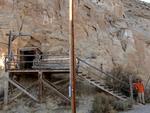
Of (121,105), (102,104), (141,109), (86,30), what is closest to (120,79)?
(121,105)

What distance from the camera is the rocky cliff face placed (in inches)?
1193

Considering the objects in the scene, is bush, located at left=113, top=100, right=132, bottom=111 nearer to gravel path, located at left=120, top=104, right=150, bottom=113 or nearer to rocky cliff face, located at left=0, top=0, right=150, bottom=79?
gravel path, located at left=120, top=104, right=150, bottom=113

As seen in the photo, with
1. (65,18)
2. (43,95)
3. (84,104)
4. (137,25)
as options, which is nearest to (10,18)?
(65,18)

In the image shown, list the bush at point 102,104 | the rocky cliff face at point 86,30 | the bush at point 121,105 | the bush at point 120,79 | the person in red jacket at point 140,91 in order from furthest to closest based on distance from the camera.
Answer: the rocky cliff face at point 86,30
the bush at point 120,79
the person in red jacket at point 140,91
the bush at point 121,105
the bush at point 102,104

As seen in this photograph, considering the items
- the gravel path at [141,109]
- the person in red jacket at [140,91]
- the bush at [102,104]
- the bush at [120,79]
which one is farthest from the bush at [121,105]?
the bush at [120,79]

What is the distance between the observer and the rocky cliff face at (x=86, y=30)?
30312 millimetres

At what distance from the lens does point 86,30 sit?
1300 inches

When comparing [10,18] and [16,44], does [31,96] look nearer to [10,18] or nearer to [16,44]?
[16,44]

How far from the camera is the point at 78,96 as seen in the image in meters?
26.5

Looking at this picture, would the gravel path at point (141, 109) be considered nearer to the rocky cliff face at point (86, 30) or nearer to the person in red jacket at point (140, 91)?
the person in red jacket at point (140, 91)

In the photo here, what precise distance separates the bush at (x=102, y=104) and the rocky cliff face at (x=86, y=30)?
6.41m

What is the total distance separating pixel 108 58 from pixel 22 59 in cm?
734

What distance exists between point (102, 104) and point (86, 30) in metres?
10.7

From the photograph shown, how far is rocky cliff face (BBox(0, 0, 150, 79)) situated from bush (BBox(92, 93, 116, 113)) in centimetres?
641
